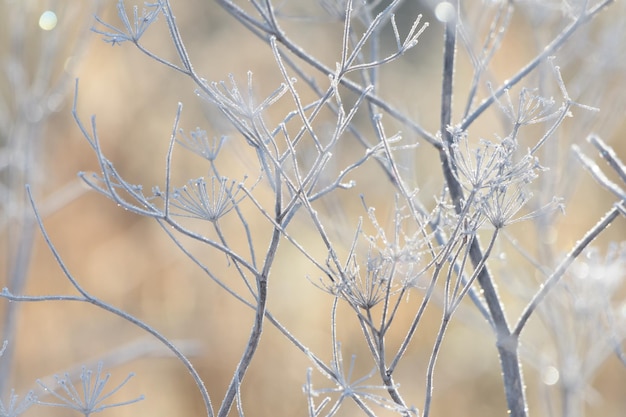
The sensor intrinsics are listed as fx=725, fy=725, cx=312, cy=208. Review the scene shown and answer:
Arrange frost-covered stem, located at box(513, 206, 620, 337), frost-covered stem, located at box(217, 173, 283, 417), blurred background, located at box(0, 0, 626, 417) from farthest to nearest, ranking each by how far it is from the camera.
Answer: blurred background, located at box(0, 0, 626, 417) < frost-covered stem, located at box(513, 206, 620, 337) < frost-covered stem, located at box(217, 173, 283, 417)

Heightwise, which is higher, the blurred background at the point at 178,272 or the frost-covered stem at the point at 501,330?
the blurred background at the point at 178,272

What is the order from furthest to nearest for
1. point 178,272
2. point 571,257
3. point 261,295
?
1. point 178,272
2. point 571,257
3. point 261,295

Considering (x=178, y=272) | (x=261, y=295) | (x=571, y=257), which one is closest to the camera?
(x=261, y=295)

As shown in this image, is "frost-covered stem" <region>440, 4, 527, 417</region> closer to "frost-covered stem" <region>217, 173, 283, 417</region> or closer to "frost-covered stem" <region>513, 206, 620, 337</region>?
"frost-covered stem" <region>513, 206, 620, 337</region>

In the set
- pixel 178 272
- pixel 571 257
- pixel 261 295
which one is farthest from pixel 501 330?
pixel 178 272

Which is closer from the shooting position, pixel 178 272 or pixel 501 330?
→ pixel 501 330

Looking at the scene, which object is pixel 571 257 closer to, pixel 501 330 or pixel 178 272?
pixel 501 330

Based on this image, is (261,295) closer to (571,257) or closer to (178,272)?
(571,257)

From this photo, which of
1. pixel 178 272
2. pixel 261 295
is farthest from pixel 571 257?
pixel 178 272

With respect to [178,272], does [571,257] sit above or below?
below

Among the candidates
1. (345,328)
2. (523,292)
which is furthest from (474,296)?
(345,328)

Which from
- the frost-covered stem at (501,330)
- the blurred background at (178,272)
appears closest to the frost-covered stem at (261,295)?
the frost-covered stem at (501,330)

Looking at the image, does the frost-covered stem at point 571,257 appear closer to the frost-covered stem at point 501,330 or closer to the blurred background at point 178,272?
the frost-covered stem at point 501,330

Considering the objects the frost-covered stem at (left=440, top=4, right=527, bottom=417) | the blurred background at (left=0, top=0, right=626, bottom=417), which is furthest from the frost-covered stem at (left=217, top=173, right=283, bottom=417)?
the blurred background at (left=0, top=0, right=626, bottom=417)
